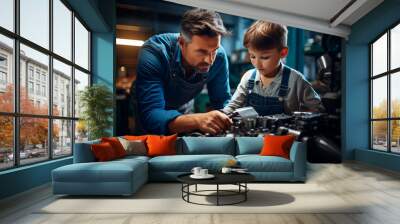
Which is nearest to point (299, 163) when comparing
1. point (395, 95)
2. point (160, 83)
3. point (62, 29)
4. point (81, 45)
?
point (395, 95)

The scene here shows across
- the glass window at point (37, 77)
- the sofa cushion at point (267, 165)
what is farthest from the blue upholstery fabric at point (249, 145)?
the glass window at point (37, 77)

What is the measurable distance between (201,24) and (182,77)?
130 cm

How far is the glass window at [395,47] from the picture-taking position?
7.64 m

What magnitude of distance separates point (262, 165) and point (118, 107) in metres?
3.99

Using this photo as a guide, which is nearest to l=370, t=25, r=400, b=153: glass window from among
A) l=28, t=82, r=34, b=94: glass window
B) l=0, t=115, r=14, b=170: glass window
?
l=28, t=82, r=34, b=94: glass window

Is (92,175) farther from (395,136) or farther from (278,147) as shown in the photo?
(395,136)

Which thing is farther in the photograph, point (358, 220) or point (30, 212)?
point (30, 212)

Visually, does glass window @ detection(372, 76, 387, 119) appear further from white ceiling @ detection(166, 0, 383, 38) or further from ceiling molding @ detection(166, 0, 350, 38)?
ceiling molding @ detection(166, 0, 350, 38)

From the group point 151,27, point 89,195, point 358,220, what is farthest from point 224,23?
point 358,220

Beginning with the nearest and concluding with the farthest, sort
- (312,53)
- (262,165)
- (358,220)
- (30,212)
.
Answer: (358,220), (30,212), (262,165), (312,53)

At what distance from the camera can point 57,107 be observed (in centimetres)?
631

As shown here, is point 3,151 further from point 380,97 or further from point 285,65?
point 380,97

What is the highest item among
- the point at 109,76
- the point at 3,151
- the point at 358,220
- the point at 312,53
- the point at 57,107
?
the point at 312,53

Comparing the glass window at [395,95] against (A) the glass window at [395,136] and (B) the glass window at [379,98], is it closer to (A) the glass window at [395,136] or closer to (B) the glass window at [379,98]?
(A) the glass window at [395,136]
